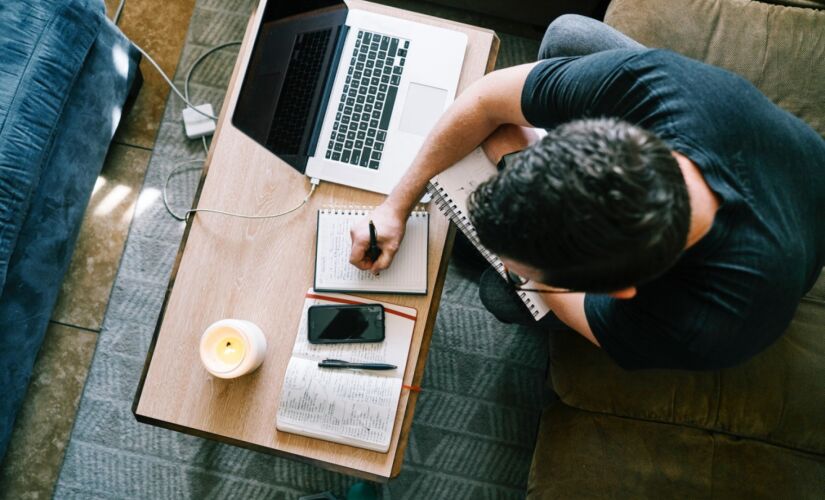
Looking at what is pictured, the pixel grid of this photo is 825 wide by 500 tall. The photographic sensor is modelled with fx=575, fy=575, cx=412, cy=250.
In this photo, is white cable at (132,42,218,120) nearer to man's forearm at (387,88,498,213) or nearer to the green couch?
man's forearm at (387,88,498,213)

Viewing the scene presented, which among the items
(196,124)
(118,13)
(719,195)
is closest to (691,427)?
(719,195)

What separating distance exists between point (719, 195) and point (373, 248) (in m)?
0.58

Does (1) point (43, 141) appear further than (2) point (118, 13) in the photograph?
No

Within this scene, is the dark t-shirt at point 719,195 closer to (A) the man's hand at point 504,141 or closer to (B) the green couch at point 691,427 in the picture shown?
(A) the man's hand at point 504,141

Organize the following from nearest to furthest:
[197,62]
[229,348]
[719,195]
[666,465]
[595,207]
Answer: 1. [595,207]
2. [719,195]
3. [229,348]
4. [666,465]
5. [197,62]

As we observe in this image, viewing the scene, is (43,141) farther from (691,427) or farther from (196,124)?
(691,427)

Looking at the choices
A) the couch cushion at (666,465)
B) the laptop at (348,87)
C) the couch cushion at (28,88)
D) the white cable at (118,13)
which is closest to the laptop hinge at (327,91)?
the laptop at (348,87)

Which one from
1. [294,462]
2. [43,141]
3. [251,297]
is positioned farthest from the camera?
[294,462]

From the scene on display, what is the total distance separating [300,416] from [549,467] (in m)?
0.58

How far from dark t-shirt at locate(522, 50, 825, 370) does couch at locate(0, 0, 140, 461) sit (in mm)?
1141

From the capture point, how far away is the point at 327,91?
3.90ft

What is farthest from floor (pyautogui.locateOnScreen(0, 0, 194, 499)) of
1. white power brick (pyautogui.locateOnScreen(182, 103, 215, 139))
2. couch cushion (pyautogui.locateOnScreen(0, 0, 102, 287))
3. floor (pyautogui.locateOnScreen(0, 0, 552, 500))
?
couch cushion (pyautogui.locateOnScreen(0, 0, 102, 287))

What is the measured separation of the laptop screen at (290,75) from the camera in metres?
1.12

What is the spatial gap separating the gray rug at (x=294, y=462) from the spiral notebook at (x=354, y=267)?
1.92 ft
